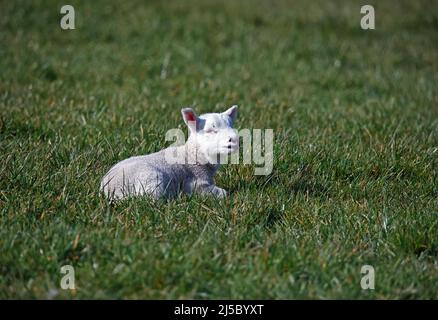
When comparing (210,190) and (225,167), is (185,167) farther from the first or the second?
(225,167)

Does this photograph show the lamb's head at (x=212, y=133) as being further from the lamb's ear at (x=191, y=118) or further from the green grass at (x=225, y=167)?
the green grass at (x=225, y=167)

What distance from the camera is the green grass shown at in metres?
4.34

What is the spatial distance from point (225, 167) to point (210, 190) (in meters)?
0.62

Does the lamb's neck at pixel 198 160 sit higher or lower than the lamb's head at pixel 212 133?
lower

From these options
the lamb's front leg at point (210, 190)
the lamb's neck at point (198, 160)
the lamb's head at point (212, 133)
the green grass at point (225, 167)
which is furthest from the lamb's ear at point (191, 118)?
the green grass at point (225, 167)

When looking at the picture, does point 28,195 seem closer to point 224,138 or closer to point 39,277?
point 39,277

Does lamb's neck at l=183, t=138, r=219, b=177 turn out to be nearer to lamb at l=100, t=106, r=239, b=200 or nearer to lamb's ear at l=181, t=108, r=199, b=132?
lamb at l=100, t=106, r=239, b=200

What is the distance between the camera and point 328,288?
429 cm

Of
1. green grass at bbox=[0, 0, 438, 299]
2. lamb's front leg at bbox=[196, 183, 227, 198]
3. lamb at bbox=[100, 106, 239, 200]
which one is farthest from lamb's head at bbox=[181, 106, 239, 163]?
green grass at bbox=[0, 0, 438, 299]

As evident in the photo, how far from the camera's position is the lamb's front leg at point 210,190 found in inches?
214

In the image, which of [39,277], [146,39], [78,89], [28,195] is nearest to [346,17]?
[146,39]

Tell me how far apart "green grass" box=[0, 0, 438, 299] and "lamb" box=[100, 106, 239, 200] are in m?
0.17

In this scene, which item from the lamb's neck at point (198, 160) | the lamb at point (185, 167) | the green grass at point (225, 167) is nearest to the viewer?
the green grass at point (225, 167)
